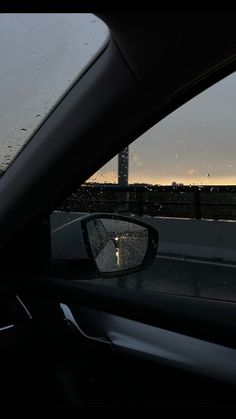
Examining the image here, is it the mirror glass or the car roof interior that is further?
the mirror glass

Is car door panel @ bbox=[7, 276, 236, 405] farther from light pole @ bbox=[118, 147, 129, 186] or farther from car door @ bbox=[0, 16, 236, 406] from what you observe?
light pole @ bbox=[118, 147, 129, 186]

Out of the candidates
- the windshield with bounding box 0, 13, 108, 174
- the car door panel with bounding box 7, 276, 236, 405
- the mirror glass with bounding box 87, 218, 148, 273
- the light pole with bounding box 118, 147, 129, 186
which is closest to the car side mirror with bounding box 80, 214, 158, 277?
the mirror glass with bounding box 87, 218, 148, 273

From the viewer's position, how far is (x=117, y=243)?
237 cm

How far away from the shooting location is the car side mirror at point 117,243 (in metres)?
2.29

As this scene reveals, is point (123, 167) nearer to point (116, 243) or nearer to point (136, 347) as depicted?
point (116, 243)

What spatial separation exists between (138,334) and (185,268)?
295 inches


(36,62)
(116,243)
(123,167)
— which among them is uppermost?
(36,62)

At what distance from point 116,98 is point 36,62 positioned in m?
0.39

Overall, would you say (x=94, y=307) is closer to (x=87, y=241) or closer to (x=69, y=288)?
(x=69, y=288)

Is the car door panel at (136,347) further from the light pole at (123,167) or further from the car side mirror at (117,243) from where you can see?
the light pole at (123,167)

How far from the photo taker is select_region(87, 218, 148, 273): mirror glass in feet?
7.57

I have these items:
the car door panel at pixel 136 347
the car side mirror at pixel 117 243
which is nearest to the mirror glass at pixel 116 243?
the car side mirror at pixel 117 243

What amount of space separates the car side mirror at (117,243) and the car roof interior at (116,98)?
230mm

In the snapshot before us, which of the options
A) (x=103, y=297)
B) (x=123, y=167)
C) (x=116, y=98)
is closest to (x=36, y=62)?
(x=116, y=98)
